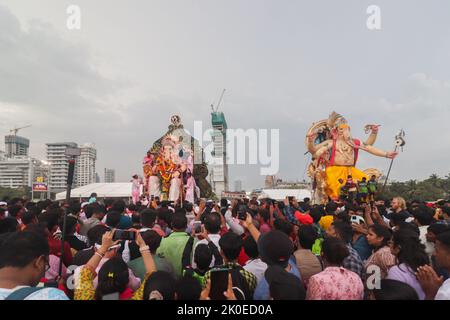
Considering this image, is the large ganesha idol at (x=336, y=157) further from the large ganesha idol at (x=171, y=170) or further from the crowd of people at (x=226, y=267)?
the crowd of people at (x=226, y=267)

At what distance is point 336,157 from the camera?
17391 mm

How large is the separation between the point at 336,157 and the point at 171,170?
34.5 ft

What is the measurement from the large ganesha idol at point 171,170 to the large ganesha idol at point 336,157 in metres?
7.89

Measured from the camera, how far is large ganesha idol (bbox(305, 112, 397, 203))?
55.4 feet

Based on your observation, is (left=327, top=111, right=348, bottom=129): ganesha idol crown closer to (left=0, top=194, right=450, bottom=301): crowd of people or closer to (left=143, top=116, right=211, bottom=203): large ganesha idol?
(left=143, top=116, right=211, bottom=203): large ganesha idol

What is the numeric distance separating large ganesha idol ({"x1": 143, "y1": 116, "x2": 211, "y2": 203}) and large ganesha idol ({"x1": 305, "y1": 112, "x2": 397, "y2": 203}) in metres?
7.89

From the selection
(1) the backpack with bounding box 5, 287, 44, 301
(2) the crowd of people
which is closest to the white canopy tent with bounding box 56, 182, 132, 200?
(2) the crowd of people

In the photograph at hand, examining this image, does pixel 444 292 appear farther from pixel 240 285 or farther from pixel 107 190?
pixel 107 190

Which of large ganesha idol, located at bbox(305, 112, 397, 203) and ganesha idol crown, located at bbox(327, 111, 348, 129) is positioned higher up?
ganesha idol crown, located at bbox(327, 111, 348, 129)

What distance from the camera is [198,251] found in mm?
3035

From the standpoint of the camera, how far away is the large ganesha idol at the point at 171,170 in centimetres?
2059

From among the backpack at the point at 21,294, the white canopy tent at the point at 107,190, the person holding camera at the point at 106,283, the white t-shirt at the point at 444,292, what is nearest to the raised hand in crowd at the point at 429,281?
the white t-shirt at the point at 444,292

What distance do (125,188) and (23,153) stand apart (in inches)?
3642
